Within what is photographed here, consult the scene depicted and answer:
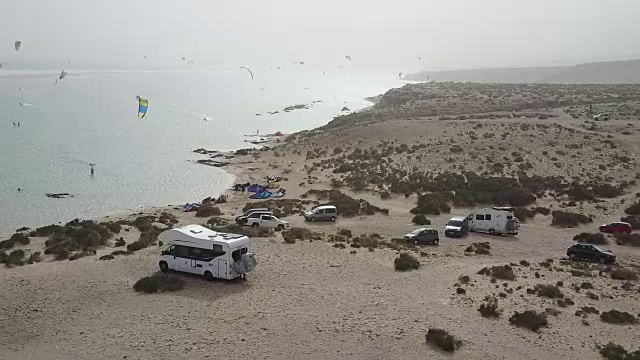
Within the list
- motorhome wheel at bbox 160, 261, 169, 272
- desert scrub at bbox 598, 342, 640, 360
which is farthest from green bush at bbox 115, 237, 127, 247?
desert scrub at bbox 598, 342, 640, 360

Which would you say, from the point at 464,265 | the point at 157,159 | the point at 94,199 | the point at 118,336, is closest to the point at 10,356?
the point at 118,336

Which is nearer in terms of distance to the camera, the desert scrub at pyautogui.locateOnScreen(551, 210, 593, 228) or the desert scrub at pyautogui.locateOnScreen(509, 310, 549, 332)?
the desert scrub at pyautogui.locateOnScreen(509, 310, 549, 332)

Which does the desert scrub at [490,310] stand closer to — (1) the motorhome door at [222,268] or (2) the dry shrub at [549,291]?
(2) the dry shrub at [549,291]

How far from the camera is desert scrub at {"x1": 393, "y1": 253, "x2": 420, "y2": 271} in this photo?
84.0 ft

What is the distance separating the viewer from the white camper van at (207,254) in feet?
73.6

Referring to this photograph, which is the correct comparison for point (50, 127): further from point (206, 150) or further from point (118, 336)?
point (118, 336)

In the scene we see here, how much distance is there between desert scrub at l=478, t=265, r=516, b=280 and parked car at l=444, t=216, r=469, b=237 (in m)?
7.59

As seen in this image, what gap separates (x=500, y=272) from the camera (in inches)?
962

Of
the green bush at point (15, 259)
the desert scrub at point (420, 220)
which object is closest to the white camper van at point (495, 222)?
the desert scrub at point (420, 220)

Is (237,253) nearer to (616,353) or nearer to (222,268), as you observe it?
(222,268)

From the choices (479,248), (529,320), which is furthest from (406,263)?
(529,320)

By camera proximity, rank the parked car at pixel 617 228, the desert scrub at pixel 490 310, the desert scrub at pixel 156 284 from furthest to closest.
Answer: the parked car at pixel 617 228 → the desert scrub at pixel 156 284 → the desert scrub at pixel 490 310

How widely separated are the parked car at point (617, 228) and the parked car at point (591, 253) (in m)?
6.17

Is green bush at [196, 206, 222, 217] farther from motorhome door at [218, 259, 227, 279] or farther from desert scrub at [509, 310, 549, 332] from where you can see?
desert scrub at [509, 310, 549, 332]
